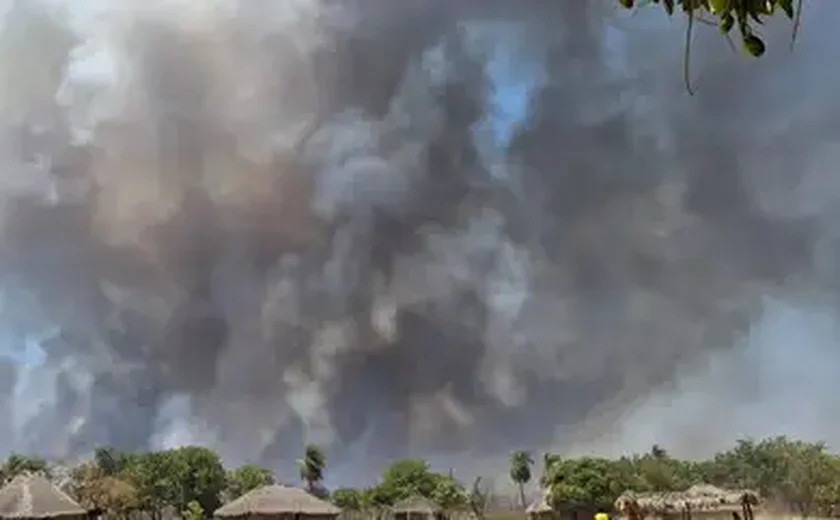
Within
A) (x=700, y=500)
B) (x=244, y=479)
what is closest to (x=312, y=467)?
(x=244, y=479)

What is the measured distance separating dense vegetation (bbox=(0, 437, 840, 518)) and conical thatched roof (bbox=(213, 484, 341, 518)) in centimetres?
2182

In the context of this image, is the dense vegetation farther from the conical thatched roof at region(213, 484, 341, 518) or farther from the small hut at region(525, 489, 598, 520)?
the conical thatched roof at region(213, 484, 341, 518)

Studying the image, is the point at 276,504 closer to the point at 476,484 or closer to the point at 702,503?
the point at 702,503

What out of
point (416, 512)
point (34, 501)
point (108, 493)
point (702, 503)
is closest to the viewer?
point (34, 501)

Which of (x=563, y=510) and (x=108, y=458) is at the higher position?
(x=108, y=458)

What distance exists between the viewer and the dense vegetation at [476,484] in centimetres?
6650

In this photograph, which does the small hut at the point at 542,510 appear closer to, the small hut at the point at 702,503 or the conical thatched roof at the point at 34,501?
the small hut at the point at 702,503

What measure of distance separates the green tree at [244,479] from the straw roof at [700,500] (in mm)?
40411

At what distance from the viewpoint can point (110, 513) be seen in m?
50.0

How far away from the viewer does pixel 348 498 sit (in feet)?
244

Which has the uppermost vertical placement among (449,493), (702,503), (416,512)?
(449,493)

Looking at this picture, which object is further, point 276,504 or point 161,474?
point 161,474

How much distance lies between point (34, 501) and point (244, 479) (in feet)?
153

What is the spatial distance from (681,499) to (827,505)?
72.0 feet
